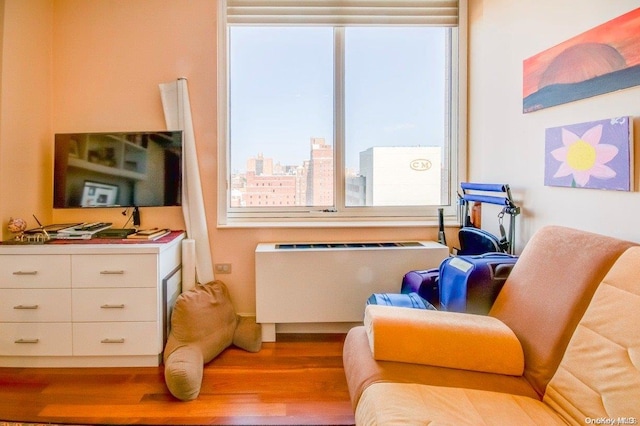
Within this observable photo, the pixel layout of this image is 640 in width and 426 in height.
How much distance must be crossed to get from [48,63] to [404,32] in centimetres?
268

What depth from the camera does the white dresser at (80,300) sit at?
7.47 feet

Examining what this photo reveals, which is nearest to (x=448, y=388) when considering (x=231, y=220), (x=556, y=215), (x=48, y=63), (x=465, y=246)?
(x=556, y=215)

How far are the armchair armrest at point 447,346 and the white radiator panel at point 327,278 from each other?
115cm

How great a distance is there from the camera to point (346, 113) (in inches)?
120

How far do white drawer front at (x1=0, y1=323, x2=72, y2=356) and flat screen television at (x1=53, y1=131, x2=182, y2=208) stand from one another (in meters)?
0.82

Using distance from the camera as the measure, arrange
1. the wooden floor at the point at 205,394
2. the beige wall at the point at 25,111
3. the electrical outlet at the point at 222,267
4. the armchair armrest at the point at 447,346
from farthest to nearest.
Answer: the electrical outlet at the point at 222,267 → the beige wall at the point at 25,111 → the wooden floor at the point at 205,394 → the armchair armrest at the point at 447,346

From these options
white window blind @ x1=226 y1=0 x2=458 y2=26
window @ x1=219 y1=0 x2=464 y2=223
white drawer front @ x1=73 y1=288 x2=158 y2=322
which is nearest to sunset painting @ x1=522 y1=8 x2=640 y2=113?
window @ x1=219 y1=0 x2=464 y2=223

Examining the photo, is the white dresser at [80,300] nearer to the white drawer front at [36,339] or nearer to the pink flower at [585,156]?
the white drawer front at [36,339]

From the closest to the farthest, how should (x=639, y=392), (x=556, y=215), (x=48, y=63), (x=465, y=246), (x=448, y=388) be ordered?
(x=639, y=392) < (x=448, y=388) < (x=556, y=215) < (x=465, y=246) < (x=48, y=63)

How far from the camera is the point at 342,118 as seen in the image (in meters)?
3.04

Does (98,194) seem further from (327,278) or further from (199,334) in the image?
(327,278)

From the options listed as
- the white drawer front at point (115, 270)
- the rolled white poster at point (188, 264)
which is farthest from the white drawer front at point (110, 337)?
the rolled white poster at point (188, 264)

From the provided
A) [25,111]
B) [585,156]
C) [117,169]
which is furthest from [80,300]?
[585,156]

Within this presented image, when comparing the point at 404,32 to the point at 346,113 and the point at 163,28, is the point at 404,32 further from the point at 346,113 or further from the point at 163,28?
the point at 163,28
